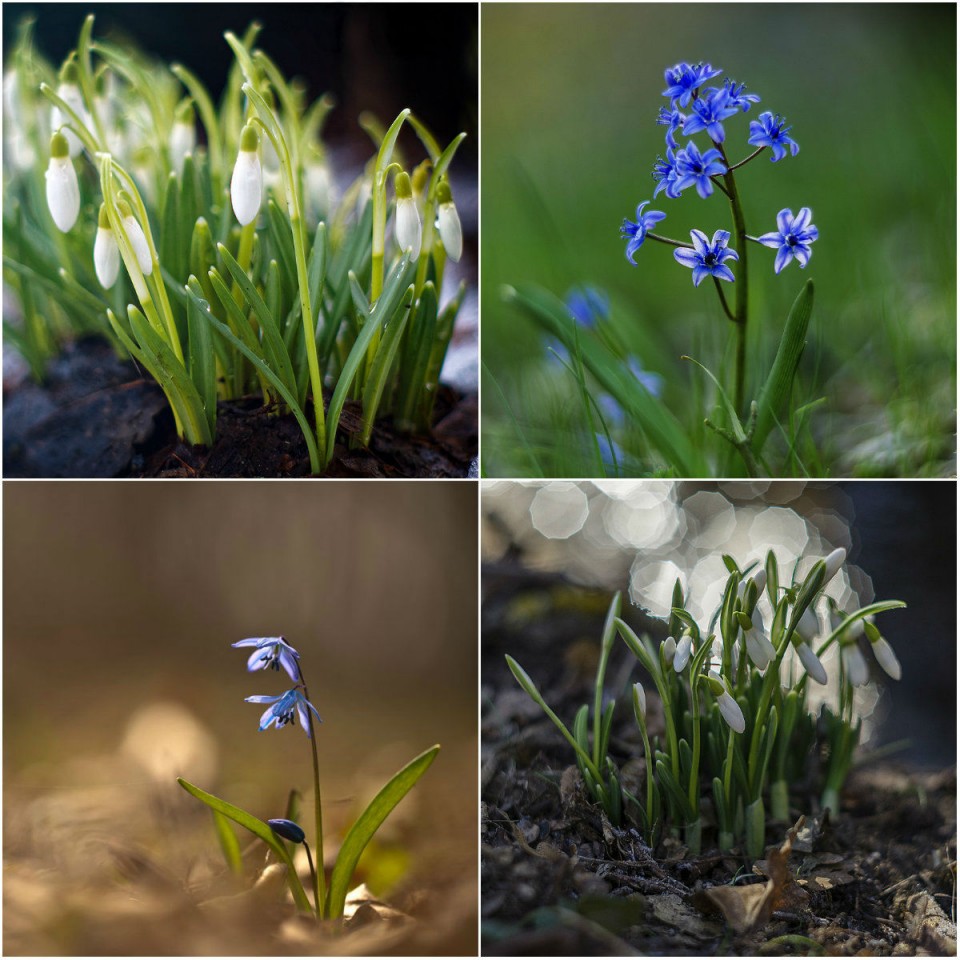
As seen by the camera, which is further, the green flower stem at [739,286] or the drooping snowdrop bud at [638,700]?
the drooping snowdrop bud at [638,700]

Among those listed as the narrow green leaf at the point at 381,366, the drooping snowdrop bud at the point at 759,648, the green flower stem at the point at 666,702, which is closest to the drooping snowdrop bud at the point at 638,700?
the green flower stem at the point at 666,702

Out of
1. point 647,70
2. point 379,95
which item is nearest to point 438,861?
point 379,95

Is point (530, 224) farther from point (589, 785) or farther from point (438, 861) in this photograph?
point (438, 861)

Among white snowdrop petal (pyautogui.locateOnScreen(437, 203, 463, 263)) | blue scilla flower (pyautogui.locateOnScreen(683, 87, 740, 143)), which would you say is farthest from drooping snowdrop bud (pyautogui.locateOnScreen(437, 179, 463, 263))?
blue scilla flower (pyautogui.locateOnScreen(683, 87, 740, 143))

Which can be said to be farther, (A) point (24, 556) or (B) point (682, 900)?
(A) point (24, 556)

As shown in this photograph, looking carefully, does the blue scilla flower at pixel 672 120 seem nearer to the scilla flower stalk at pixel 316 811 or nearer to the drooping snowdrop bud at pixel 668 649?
the drooping snowdrop bud at pixel 668 649

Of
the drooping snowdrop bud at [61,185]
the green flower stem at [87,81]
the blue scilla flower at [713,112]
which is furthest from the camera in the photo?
the green flower stem at [87,81]
